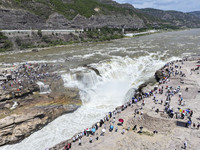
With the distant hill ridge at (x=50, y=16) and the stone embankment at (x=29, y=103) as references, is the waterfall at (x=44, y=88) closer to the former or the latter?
the stone embankment at (x=29, y=103)

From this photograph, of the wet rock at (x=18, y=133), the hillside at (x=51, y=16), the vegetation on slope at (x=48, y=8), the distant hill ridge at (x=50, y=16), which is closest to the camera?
the wet rock at (x=18, y=133)

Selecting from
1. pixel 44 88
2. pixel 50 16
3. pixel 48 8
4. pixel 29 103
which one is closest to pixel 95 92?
pixel 44 88

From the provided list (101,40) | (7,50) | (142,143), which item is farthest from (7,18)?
(142,143)

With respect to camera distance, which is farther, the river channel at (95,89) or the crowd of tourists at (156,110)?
the river channel at (95,89)

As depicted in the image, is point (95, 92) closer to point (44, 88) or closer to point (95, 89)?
point (95, 89)

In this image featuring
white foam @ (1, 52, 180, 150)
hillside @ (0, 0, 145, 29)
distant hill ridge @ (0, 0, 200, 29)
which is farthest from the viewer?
hillside @ (0, 0, 145, 29)

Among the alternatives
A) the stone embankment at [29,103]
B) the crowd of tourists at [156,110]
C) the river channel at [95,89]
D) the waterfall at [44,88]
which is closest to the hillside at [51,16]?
the river channel at [95,89]

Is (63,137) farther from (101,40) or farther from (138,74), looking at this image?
(101,40)

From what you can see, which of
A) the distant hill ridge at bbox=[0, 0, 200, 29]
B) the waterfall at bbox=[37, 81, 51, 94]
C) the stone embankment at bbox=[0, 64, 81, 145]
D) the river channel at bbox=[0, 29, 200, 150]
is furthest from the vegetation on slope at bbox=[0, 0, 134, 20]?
the waterfall at bbox=[37, 81, 51, 94]

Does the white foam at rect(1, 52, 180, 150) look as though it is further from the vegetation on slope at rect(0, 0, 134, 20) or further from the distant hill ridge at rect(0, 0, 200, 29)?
the vegetation on slope at rect(0, 0, 134, 20)
